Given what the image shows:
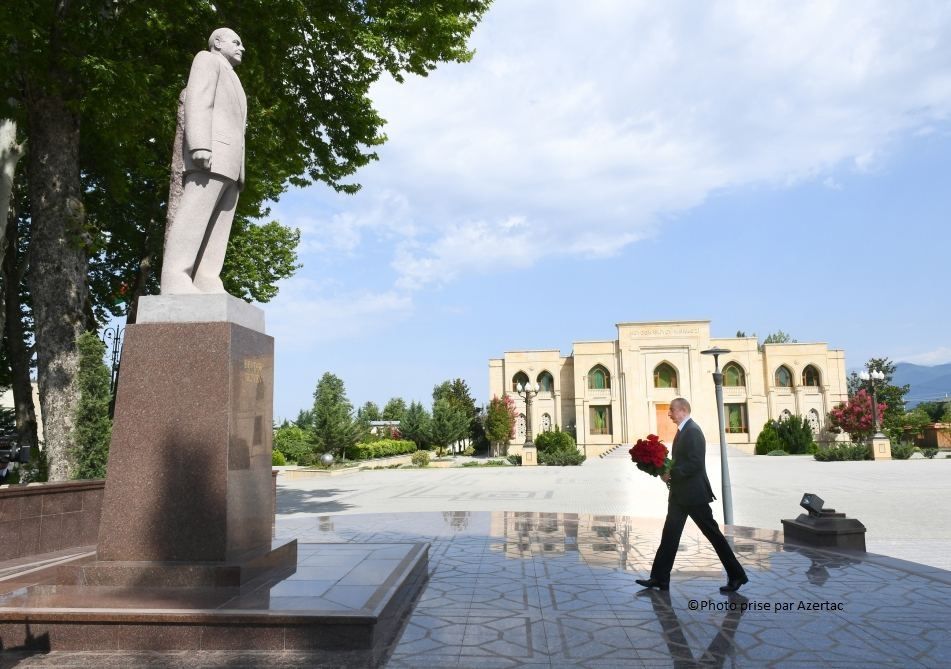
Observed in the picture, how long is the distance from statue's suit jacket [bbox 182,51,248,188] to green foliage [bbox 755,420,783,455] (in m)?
42.0

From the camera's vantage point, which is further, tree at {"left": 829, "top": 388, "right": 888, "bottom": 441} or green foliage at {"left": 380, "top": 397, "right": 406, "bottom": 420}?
green foliage at {"left": 380, "top": 397, "right": 406, "bottom": 420}

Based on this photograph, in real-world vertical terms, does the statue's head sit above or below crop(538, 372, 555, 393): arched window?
above

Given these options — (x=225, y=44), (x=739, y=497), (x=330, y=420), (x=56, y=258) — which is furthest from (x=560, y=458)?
(x=225, y=44)

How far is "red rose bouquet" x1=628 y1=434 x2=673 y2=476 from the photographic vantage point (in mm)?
6144

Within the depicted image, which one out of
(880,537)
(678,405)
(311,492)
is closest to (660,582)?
(678,405)

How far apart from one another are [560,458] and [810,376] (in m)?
26.4

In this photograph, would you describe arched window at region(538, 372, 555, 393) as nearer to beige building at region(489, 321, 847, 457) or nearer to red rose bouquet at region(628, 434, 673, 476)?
beige building at region(489, 321, 847, 457)

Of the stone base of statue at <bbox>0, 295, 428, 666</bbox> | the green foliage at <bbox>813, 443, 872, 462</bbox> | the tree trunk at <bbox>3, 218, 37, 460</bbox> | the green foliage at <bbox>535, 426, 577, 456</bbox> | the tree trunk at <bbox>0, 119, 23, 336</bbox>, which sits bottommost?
the green foliage at <bbox>813, 443, 872, 462</bbox>

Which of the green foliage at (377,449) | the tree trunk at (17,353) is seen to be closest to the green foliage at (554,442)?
the green foliage at (377,449)

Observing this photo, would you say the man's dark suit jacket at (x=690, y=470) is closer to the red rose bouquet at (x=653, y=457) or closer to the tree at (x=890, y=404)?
the red rose bouquet at (x=653, y=457)

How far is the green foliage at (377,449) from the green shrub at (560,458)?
1113cm

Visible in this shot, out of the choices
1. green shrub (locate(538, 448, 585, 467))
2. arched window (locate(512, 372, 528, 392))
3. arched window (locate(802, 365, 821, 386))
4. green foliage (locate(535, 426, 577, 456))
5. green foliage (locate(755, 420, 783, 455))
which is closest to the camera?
green shrub (locate(538, 448, 585, 467))

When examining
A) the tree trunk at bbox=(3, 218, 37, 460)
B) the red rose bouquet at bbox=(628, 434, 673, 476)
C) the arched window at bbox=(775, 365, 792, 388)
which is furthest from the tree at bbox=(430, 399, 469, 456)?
the red rose bouquet at bbox=(628, 434, 673, 476)

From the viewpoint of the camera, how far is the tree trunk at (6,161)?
1313cm
